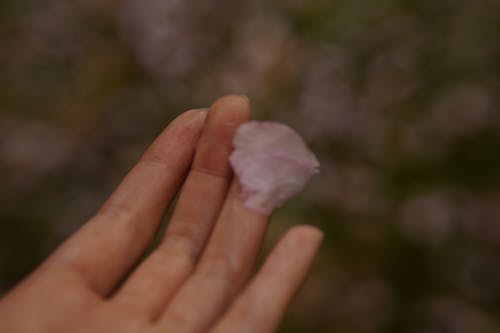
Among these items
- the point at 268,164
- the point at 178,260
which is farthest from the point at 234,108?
the point at 178,260

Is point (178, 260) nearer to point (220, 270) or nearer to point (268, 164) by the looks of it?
point (220, 270)

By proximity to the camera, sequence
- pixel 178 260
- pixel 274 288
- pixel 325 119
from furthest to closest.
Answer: pixel 325 119 → pixel 178 260 → pixel 274 288

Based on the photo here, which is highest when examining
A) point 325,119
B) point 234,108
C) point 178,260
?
point 234,108

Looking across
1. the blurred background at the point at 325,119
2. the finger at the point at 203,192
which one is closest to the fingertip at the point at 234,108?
the finger at the point at 203,192

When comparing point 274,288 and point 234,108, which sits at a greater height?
point 234,108

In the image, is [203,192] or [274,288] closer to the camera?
[274,288]

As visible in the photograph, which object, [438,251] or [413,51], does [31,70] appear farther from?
[438,251]

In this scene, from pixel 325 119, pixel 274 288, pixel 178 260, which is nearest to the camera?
pixel 274 288
